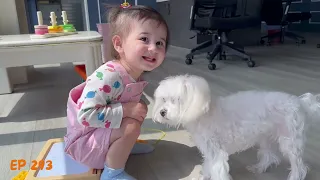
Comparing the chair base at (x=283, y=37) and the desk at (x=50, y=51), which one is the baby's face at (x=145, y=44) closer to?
the desk at (x=50, y=51)

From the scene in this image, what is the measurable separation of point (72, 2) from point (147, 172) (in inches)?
200

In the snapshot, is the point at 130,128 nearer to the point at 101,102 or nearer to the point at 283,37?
the point at 101,102

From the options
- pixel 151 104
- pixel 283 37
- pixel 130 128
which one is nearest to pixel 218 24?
pixel 151 104

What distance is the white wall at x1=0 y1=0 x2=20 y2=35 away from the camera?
2299mm

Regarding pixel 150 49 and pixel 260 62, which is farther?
pixel 260 62

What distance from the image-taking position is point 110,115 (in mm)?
874

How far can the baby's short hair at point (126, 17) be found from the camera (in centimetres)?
88

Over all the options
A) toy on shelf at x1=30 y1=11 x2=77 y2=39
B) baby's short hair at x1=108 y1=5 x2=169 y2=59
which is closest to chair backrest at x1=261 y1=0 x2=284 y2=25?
toy on shelf at x1=30 y1=11 x2=77 y2=39

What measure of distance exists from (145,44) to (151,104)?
2.86ft

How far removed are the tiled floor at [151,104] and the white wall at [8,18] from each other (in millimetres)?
491

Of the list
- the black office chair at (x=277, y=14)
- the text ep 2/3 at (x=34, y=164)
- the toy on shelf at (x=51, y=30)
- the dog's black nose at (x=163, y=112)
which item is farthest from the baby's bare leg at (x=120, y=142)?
the black office chair at (x=277, y=14)

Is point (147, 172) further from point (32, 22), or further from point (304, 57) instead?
point (32, 22)

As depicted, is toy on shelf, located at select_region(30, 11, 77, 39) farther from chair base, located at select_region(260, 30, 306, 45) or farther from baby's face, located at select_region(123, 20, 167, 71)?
chair base, located at select_region(260, 30, 306, 45)

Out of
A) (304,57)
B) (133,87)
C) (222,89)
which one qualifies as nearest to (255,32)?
(304,57)
